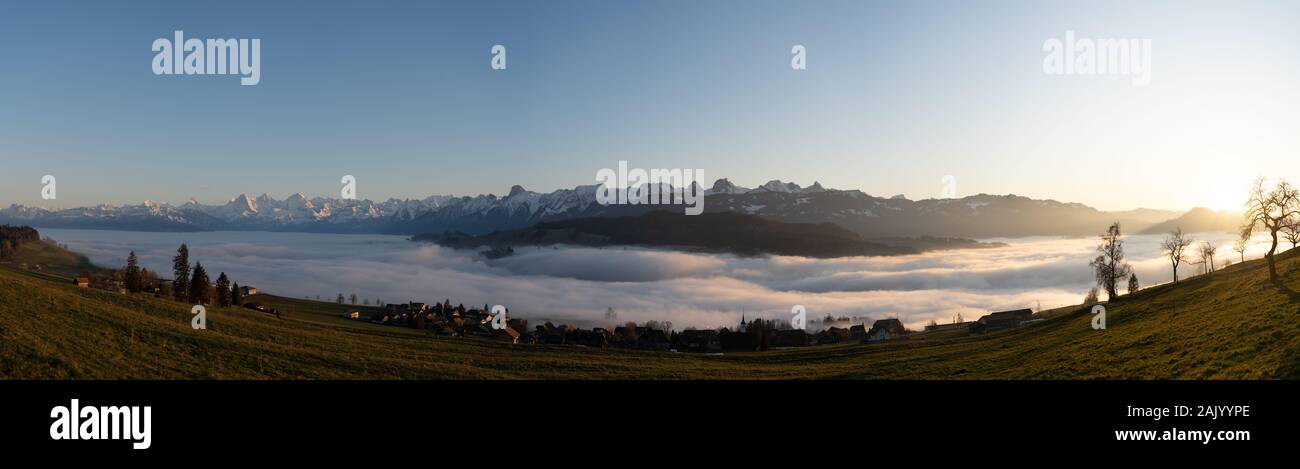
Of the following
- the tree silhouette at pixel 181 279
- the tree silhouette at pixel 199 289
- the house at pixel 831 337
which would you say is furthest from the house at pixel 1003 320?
the tree silhouette at pixel 181 279

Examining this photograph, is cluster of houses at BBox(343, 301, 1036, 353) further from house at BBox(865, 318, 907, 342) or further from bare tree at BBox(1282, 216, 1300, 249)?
bare tree at BBox(1282, 216, 1300, 249)

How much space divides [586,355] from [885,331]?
4863 inches

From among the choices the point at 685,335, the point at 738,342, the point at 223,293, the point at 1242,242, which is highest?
the point at 1242,242

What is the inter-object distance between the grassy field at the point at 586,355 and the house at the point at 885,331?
88540 millimetres

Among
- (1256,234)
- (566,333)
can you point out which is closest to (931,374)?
(1256,234)

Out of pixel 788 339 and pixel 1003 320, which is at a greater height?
pixel 1003 320

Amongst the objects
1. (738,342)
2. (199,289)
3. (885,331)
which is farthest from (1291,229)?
→ (199,289)

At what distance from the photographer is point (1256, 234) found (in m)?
51.7

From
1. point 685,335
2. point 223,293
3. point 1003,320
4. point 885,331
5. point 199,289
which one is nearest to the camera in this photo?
point 199,289

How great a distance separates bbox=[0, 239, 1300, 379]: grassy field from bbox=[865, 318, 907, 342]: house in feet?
290

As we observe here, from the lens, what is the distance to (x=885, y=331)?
157625 mm

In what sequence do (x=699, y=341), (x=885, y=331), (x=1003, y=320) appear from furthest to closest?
(x=885, y=331), (x=1003, y=320), (x=699, y=341)

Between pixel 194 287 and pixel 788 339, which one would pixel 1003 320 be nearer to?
pixel 788 339
